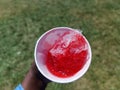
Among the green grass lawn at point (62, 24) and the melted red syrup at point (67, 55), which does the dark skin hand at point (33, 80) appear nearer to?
the melted red syrup at point (67, 55)

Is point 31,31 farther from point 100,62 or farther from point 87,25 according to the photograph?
point 100,62

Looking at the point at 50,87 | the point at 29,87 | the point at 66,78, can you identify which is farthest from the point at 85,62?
the point at 50,87

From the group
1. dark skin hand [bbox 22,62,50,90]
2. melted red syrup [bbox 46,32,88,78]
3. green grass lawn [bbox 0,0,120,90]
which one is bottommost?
green grass lawn [bbox 0,0,120,90]

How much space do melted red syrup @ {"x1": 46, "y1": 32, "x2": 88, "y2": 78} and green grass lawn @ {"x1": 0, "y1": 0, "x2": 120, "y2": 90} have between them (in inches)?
51.5

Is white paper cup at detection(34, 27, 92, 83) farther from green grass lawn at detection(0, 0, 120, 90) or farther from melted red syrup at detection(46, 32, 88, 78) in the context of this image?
green grass lawn at detection(0, 0, 120, 90)

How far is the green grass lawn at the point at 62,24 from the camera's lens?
2.73 m

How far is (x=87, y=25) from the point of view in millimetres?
3094

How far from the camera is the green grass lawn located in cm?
273

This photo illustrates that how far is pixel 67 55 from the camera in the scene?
1382 mm

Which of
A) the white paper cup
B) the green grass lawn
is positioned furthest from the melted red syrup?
the green grass lawn

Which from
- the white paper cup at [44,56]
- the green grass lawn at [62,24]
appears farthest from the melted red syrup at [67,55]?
the green grass lawn at [62,24]

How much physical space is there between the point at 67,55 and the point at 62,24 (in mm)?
1755

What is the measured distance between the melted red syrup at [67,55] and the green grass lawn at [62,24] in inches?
51.5

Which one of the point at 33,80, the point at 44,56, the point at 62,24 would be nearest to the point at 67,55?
the point at 44,56
